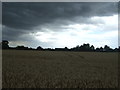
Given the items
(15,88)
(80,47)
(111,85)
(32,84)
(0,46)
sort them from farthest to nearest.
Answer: (80,47), (0,46), (111,85), (32,84), (15,88)

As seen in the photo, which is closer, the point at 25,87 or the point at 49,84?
the point at 25,87

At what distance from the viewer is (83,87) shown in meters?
8.42

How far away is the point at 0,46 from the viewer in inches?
3039

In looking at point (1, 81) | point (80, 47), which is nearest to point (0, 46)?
point (80, 47)

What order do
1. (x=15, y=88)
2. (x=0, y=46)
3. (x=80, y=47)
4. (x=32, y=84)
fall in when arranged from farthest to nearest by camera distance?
(x=80, y=47) → (x=0, y=46) → (x=32, y=84) → (x=15, y=88)

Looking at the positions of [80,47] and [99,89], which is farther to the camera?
[80,47]

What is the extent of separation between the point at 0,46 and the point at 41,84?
72.2 m

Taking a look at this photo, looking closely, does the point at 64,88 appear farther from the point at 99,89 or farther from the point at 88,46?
the point at 88,46

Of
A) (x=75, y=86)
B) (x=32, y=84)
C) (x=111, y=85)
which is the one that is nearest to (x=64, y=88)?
(x=75, y=86)

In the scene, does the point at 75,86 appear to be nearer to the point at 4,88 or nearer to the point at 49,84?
the point at 49,84

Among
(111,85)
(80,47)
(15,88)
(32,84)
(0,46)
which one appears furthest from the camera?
(80,47)

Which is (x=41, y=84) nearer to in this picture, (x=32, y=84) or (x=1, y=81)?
(x=32, y=84)

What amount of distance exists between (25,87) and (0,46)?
7260 cm

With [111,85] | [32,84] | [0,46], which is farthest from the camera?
[0,46]
